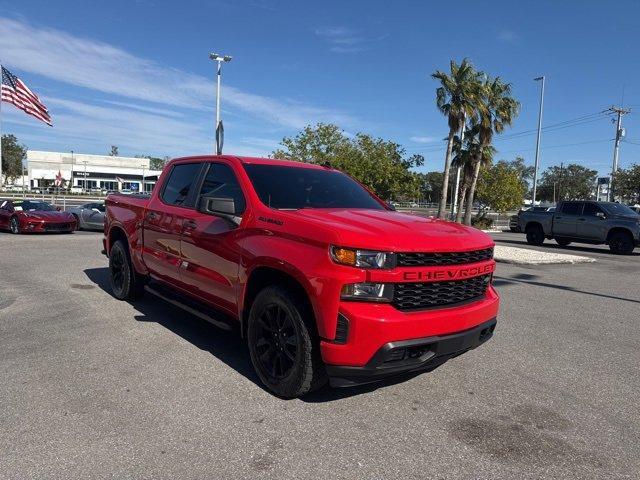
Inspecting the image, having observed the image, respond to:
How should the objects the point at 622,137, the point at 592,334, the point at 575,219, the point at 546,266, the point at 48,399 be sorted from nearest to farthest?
the point at 48,399 < the point at 592,334 < the point at 546,266 < the point at 575,219 < the point at 622,137

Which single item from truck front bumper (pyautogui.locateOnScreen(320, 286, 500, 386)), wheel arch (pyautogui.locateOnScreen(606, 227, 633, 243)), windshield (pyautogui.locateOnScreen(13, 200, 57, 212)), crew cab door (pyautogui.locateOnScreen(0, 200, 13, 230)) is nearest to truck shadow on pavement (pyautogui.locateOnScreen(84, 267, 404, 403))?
truck front bumper (pyautogui.locateOnScreen(320, 286, 500, 386))

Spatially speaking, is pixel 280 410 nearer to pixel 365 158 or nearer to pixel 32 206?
pixel 32 206

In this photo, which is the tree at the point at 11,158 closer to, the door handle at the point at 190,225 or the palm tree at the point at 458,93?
the palm tree at the point at 458,93

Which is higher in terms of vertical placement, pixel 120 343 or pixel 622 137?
pixel 622 137

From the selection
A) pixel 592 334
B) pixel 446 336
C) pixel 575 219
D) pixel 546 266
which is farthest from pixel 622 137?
pixel 446 336

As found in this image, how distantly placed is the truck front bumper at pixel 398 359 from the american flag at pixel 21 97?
971 inches

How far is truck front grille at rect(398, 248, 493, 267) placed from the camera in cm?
342

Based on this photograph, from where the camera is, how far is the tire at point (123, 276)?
259 inches

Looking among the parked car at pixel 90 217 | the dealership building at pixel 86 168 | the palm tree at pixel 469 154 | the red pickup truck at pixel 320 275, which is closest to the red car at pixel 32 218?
the parked car at pixel 90 217

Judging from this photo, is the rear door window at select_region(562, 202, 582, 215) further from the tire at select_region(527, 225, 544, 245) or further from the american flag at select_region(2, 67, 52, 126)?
the american flag at select_region(2, 67, 52, 126)

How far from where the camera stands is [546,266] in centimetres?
1252

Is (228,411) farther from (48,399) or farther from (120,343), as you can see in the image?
(120,343)

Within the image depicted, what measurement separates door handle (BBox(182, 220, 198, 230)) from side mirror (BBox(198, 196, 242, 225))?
0.48 metres

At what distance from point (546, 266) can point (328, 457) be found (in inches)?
432
